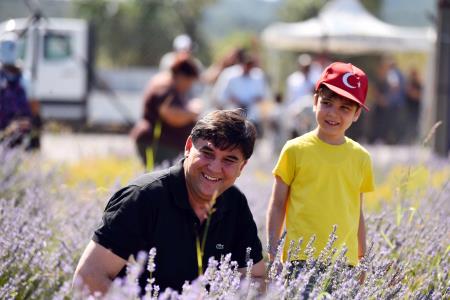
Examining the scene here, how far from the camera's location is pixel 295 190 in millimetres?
3992

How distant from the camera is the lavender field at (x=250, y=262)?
2.83m

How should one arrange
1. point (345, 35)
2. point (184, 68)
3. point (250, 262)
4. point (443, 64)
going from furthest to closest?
point (345, 35), point (443, 64), point (184, 68), point (250, 262)

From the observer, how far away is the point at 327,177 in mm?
3951

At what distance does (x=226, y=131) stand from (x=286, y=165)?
70 cm

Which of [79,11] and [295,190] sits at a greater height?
[295,190]

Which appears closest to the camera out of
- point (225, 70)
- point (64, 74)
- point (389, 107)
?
point (225, 70)

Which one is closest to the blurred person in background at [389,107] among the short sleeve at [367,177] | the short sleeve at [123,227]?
the short sleeve at [367,177]

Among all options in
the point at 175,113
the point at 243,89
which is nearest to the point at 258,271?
the point at 175,113

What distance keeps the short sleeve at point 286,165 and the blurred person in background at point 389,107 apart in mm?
14545

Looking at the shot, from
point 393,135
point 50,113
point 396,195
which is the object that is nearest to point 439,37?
point 396,195

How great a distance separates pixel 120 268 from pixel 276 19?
30.6 m

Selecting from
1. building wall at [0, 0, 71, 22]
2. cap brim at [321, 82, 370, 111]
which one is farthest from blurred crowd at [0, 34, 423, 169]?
building wall at [0, 0, 71, 22]

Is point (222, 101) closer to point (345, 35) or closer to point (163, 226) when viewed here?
point (345, 35)

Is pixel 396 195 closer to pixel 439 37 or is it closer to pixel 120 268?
pixel 120 268
